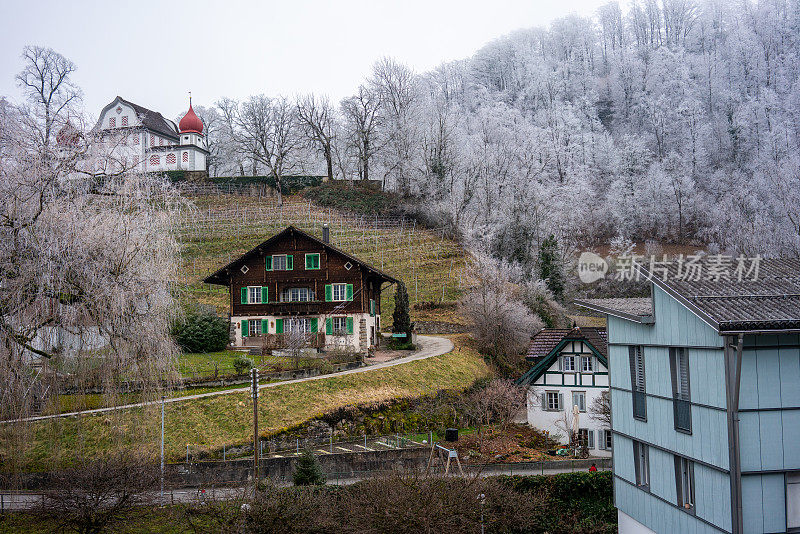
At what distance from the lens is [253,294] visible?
130 feet

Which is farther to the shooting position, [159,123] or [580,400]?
[159,123]

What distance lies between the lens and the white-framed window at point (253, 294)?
3947cm

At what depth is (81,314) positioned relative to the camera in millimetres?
13969

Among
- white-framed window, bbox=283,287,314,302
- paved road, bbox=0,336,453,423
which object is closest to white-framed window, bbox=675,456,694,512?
paved road, bbox=0,336,453,423

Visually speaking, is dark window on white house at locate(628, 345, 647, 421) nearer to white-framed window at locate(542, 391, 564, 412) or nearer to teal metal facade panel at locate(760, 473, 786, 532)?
teal metal facade panel at locate(760, 473, 786, 532)

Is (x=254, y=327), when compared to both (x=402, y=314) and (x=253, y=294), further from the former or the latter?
(x=402, y=314)

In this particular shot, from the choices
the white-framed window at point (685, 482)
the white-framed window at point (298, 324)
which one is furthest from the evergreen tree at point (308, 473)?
the white-framed window at point (298, 324)

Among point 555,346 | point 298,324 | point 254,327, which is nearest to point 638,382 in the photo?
point 555,346

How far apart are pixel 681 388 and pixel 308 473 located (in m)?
12.3

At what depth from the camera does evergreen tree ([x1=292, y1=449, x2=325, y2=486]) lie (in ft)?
68.2

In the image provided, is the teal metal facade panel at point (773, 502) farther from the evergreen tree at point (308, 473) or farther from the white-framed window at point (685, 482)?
the evergreen tree at point (308, 473)

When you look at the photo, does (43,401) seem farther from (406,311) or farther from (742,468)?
(406,311)

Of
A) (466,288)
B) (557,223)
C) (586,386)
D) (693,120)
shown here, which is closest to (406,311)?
(466,288)

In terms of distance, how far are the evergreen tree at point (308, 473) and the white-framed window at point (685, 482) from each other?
11085 mm
